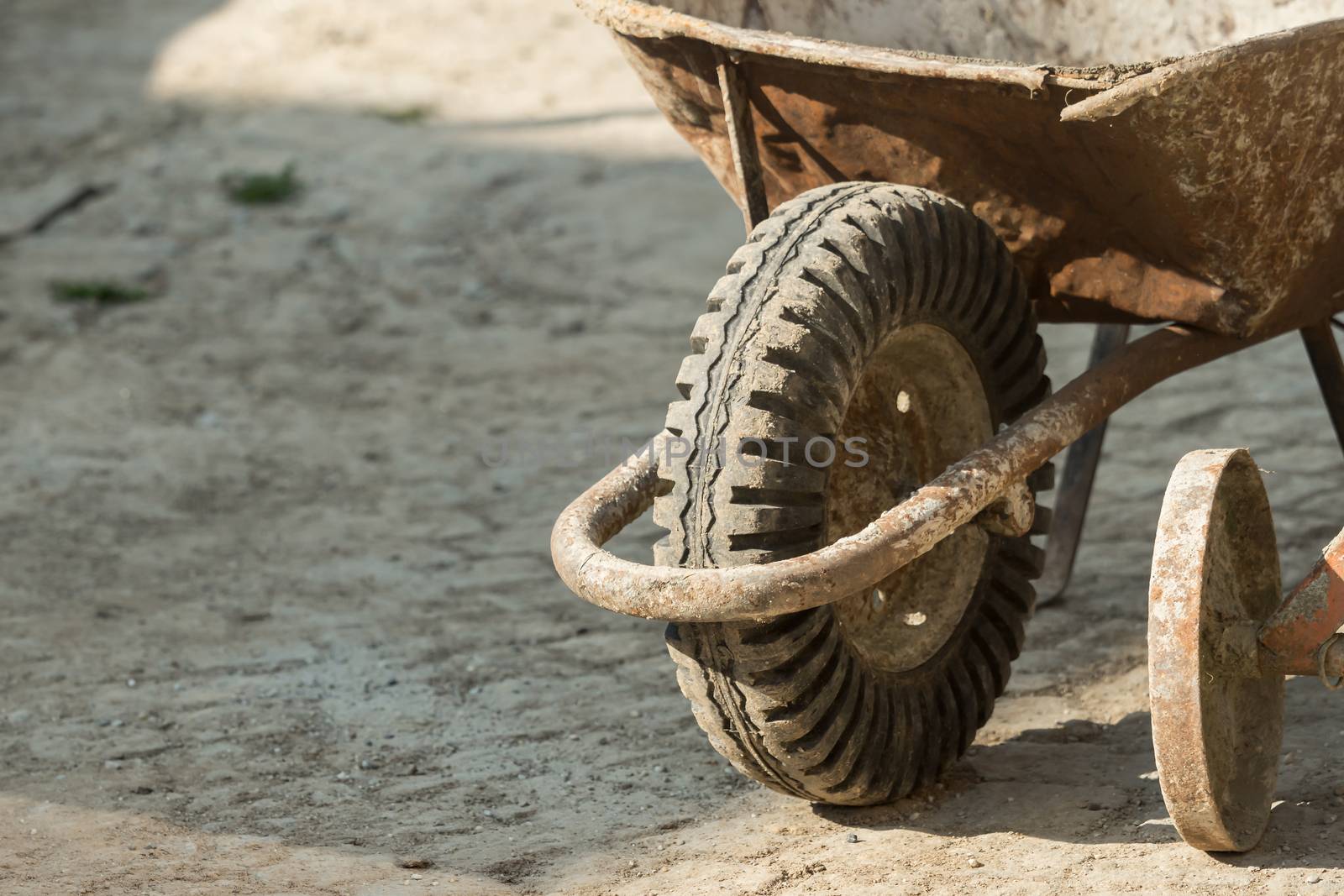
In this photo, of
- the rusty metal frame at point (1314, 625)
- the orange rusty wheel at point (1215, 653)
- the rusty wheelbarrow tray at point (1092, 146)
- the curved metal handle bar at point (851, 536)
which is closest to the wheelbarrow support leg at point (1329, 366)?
the rusty wheelbarrow tray at point (1092, 146)

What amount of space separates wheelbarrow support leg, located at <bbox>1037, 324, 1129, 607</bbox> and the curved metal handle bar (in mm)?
958

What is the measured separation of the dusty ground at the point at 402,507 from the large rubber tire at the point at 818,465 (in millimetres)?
182

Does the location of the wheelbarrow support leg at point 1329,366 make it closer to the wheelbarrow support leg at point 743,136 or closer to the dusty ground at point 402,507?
the dusty ground at point 402,507

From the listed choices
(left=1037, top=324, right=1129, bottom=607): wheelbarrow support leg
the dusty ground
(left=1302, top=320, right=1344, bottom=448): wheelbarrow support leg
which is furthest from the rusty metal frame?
(left=1037, top=324, right=1129, bottom=607): wheelbarrow support leg

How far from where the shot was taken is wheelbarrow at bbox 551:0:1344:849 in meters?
2.29

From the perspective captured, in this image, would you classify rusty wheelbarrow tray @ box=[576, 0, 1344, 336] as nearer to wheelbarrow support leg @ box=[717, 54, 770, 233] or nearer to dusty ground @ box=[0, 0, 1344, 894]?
wheelbarrow support leg @ box=[717, 54, 770, 233]

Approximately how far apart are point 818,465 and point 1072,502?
1.54m

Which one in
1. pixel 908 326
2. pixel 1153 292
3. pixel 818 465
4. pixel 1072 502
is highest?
pixel 1153 292

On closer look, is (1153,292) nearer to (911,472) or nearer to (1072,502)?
(911,472)

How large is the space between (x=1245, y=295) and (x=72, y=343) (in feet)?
14.4

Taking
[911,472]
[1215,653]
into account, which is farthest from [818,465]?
[1215,653]

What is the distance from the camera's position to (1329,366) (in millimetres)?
3338

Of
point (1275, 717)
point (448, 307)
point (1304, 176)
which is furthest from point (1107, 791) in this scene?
point (448, 307)

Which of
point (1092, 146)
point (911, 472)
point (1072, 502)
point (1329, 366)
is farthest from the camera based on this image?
point (1072, 502)
